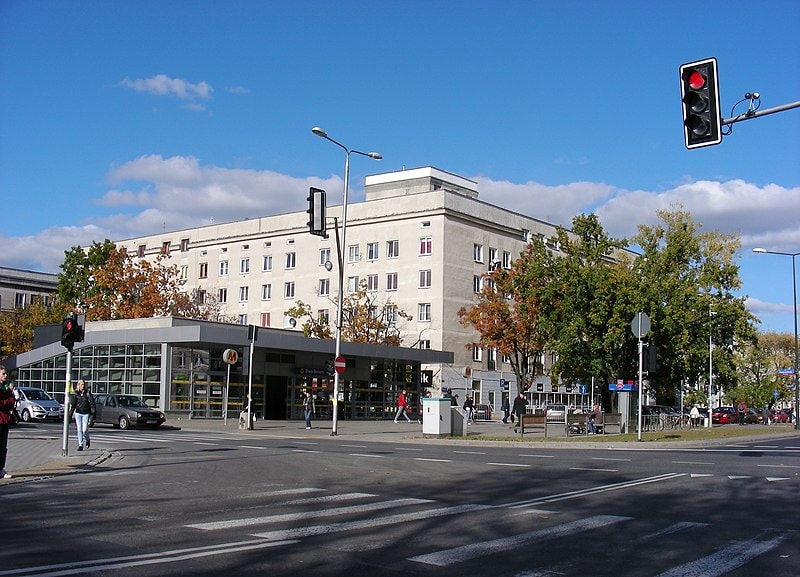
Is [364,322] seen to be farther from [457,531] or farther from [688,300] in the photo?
[457,531]

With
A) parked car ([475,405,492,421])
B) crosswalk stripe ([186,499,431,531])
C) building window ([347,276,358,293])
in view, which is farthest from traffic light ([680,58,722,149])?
building window ([347,276,358,293])

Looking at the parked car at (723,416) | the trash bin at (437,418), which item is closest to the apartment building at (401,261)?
the parked car at (723,416)

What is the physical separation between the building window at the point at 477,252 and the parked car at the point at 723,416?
22.3 meters

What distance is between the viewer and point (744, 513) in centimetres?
1227

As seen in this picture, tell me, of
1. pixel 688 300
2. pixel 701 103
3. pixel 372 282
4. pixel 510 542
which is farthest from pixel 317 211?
pixel 372 282

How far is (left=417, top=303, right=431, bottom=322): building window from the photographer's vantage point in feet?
231

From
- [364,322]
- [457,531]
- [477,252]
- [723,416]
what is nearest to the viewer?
[457,531]

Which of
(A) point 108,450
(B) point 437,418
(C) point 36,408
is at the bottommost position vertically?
Answer: (A) point 108,450

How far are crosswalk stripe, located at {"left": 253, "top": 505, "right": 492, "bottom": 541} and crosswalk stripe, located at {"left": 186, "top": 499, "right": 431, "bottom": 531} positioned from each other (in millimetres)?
636

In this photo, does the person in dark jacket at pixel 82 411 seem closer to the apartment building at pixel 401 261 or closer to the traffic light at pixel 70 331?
the traffic light at pixel 70 331

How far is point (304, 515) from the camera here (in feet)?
37.5

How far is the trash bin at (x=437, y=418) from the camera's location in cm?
3194

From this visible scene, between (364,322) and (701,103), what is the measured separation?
53.2 metres

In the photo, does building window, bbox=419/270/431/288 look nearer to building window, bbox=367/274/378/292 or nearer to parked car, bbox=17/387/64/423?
building window, bbox=367/274/378/292
